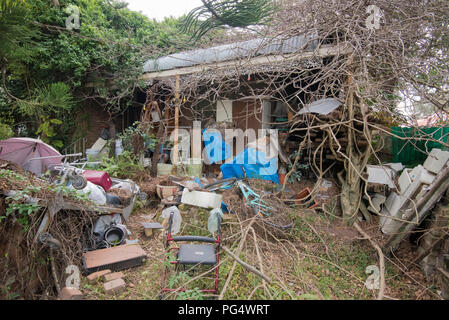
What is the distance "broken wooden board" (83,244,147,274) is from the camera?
12.6ft

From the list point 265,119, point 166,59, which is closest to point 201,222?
point 265,119

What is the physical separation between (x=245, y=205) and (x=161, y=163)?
12.5 feet

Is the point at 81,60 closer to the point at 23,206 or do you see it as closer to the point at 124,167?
the point at 124,167

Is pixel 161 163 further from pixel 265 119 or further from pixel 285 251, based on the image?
pixel 285 251

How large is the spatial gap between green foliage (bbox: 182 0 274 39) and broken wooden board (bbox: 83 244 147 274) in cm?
361

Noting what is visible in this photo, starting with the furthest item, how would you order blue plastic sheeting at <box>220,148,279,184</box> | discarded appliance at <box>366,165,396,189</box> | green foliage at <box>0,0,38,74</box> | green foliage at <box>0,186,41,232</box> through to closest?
blue plastic sheeting at <box>220,148,279,184</box>, discarded appliance at <box>366,165,396,189</box>, green foliage at <box>0,186,41,232</box>, green foliage at <box>0,0,38,74</box>

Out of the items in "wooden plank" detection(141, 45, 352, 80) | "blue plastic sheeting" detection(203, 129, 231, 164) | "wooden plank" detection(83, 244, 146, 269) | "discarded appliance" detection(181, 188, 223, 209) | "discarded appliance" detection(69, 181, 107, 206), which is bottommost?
"wooden plank" detection(83, 244, 146, 269)

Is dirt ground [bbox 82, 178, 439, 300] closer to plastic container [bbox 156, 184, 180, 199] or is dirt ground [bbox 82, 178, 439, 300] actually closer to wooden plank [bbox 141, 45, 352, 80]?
plastic container [bbox 156, 184, 180, 199]

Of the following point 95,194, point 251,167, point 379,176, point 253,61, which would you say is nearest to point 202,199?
point 251,167

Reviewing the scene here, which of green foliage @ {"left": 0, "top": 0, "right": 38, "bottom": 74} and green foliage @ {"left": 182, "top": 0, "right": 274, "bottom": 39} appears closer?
green foliage @ {"left": 182, "top": 0, "right": 274, "bottom": 39}

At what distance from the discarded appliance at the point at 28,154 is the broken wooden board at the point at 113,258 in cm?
254

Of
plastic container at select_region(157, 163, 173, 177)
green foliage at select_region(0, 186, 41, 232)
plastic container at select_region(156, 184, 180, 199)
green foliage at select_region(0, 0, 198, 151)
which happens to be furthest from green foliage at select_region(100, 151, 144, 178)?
green foliage at select_region(0, 186, 41, 232)

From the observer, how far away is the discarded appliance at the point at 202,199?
5.49 metres
